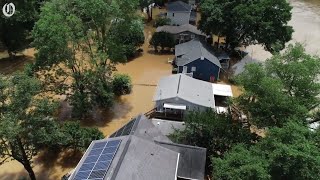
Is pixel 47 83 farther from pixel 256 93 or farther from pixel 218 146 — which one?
pixel 256 93

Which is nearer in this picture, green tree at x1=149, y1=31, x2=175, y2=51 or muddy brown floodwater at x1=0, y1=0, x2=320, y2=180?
muddy brown floodwater at x1=0, y1=0, x2=320, y2=180

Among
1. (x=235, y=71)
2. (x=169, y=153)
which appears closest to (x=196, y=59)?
(x=235, y=71)

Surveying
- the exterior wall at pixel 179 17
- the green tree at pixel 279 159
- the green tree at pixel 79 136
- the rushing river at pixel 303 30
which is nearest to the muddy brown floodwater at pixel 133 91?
the rushing river at pixel 303 30

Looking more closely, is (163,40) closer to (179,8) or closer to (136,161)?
(179,8)

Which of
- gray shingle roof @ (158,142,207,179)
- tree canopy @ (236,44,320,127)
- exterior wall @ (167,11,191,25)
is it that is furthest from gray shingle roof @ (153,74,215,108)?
exterior wall @ (167,11,191,25)

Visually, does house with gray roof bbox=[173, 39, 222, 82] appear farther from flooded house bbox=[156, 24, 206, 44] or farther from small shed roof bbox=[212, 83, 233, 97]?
flooded house bbox=[156, 24, 206, 44]
